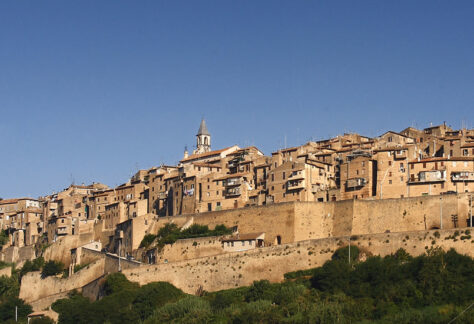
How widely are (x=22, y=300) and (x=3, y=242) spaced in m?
23.8

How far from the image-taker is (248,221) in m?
75.6

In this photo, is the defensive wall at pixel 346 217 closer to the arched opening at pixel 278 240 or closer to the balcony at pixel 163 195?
the arched opening at pixel 278 240

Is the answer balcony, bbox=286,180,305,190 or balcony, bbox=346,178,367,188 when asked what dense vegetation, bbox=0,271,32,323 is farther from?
balcony, bbox=346,178,367,188

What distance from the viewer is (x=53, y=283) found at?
269 ft

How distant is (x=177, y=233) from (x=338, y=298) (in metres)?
22.5

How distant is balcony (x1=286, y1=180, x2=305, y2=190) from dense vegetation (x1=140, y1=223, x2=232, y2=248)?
305 inches

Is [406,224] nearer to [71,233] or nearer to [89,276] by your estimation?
[89,276]

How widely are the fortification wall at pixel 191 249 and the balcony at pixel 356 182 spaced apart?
13412mm

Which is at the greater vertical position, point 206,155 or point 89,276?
point 206,155

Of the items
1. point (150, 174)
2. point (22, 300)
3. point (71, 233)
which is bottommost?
point (22, 300)

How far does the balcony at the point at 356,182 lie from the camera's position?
77.2m

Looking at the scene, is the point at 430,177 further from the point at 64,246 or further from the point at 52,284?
the point at 64,246

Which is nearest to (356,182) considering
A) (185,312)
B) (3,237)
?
(185,312)

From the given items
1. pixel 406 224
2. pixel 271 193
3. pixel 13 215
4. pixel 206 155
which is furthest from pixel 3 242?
pixel 406 224
